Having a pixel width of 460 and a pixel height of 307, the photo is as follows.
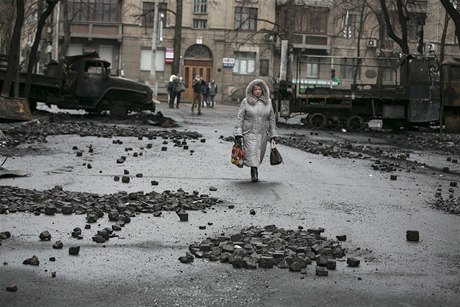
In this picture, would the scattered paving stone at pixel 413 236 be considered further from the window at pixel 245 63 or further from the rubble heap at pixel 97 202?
the window at pixel 245 63

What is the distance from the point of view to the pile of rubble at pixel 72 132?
21688 mm

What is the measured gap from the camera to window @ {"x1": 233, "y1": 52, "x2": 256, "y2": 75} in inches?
2842

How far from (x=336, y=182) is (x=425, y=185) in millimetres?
1630

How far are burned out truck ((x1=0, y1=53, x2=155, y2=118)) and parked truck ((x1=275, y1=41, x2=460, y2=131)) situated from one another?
251 inches

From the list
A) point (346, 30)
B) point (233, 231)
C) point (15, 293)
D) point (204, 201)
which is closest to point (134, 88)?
point (204, 201)

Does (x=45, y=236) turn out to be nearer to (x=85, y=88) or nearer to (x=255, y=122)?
(x=255, y=122)

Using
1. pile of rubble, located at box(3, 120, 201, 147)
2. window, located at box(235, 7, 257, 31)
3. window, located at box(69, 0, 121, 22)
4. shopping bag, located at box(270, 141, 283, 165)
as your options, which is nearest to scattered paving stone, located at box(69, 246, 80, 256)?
shopping bag, located at box(270, 141, 283, 165)

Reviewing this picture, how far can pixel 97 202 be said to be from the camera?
1037cm

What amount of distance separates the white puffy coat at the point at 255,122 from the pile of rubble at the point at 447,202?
2.94 metres

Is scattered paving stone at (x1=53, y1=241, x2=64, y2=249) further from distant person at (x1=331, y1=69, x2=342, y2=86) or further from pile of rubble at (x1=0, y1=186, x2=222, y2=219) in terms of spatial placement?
distant person at (x1=331, y1=69, x2=342, y2=86)

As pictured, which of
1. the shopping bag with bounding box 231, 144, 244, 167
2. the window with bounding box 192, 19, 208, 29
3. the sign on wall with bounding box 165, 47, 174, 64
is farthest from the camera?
the window with bounding box 192, 19, 208, 29

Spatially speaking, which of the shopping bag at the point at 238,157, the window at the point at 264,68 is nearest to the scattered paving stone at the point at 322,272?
the shopping bag at the point at 238,157

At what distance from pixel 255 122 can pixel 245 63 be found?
59.1 meters

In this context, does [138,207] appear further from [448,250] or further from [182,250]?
A: [448,250]
